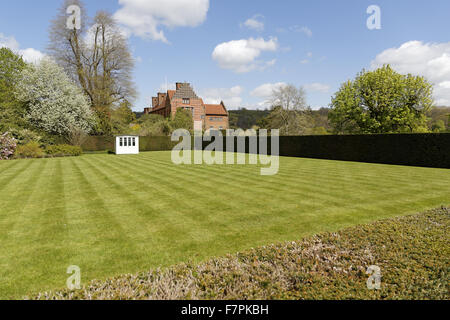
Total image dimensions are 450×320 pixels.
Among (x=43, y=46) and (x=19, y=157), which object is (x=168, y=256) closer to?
(x=19, y=157)

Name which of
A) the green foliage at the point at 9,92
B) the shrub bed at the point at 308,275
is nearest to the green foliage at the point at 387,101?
the shrub bed at the point at 308,275

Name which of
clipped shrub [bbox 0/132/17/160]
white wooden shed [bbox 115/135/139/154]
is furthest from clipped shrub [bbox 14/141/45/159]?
white wooden shed [bbox 115/135/139/154]

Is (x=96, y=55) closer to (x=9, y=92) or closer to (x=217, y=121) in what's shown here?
(x=9, y=92)

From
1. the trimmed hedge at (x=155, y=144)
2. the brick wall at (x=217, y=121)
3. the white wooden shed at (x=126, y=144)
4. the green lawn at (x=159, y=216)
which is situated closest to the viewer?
the green lawn at (x=159, y=216)

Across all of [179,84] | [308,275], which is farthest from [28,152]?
[179,84]

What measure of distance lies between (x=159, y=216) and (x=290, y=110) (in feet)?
124

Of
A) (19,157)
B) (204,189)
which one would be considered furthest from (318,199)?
(19,157)

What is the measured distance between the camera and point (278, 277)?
2.90 meters

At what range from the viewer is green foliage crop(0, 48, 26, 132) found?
26172mm

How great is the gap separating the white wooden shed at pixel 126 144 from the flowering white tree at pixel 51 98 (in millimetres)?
5838

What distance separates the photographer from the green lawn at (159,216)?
383cm

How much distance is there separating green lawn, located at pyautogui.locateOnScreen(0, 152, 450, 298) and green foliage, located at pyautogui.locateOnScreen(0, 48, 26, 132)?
21.8m

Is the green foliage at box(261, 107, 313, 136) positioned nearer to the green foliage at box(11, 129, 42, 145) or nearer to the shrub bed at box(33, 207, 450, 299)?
the green foliage at box(11, 129, 42, 145)

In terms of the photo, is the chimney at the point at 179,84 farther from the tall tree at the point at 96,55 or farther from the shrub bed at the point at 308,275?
the shrub bed at the point at 308,275
